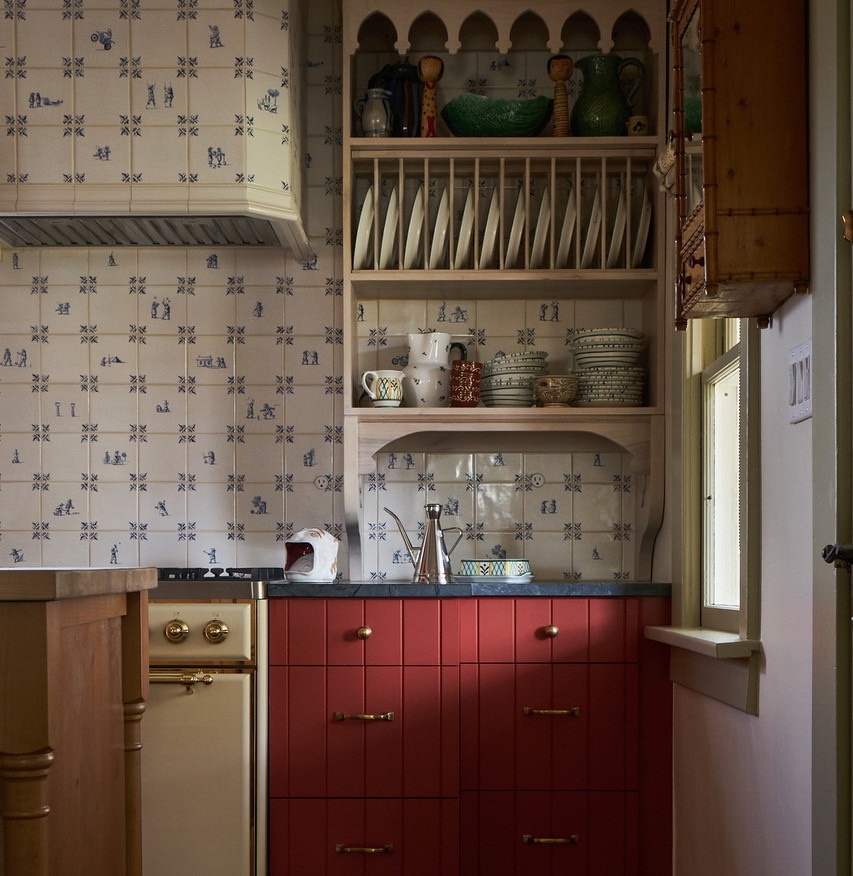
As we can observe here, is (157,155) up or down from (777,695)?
up

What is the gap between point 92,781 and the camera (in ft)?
4.60

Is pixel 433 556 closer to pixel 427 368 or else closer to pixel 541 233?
pixel 427 368

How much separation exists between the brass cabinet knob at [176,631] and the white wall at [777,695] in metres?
1.24

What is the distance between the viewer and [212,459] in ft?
10.2

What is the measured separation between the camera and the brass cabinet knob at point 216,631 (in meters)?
2.52

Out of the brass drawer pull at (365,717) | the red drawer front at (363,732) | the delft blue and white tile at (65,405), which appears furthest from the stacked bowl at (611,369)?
the delft blue and white tile at (65,405)

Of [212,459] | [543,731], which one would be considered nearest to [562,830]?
[543,731]

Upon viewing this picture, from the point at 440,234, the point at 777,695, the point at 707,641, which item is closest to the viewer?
the point at 777,695

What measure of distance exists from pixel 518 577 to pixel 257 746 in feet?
2.70

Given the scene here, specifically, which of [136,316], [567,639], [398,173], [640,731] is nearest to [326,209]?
[398,173]

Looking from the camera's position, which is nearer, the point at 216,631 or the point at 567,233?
the point at 216,631

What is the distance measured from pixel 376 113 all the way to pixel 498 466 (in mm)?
1074

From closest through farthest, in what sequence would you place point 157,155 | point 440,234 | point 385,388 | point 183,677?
1. point 183,677
2. point 157,155
3. point 385,388
4. point 440,234

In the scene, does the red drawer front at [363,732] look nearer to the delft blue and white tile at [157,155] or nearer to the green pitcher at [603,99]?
the delft blue and white tile at [157,155]
